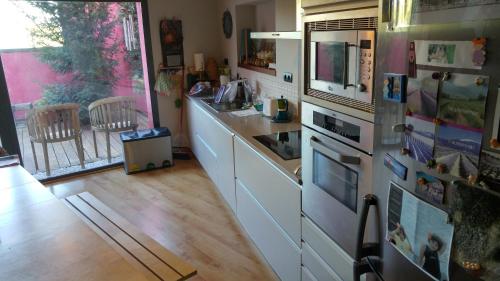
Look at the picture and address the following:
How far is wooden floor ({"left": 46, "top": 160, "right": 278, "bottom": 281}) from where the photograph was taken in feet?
8.79

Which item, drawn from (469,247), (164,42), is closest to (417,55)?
(469,247)

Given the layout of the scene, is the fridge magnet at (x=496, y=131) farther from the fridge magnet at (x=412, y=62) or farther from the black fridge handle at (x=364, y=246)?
the black fridge handle at (x=364, y=246)

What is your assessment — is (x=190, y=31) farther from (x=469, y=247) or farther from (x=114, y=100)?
(x=469, y=247)

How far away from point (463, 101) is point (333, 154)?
2.12 ft

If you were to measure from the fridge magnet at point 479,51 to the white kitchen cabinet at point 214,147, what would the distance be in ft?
7.51

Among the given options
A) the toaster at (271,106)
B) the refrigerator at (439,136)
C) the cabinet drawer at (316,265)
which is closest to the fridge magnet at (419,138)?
the refrigerator at (439,136)

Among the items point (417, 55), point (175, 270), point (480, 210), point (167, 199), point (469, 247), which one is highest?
point (417, 55)

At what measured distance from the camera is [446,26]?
867 mm

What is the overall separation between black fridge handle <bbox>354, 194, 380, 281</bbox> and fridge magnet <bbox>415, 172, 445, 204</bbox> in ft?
0.86

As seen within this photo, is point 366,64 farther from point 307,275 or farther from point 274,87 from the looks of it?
point 274,87

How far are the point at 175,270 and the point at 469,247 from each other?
1.28m

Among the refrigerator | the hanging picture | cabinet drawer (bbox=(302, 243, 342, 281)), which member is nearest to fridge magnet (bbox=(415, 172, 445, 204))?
the refrigerator

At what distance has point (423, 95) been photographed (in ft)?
3.18

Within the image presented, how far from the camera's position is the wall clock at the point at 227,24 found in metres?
4.38
